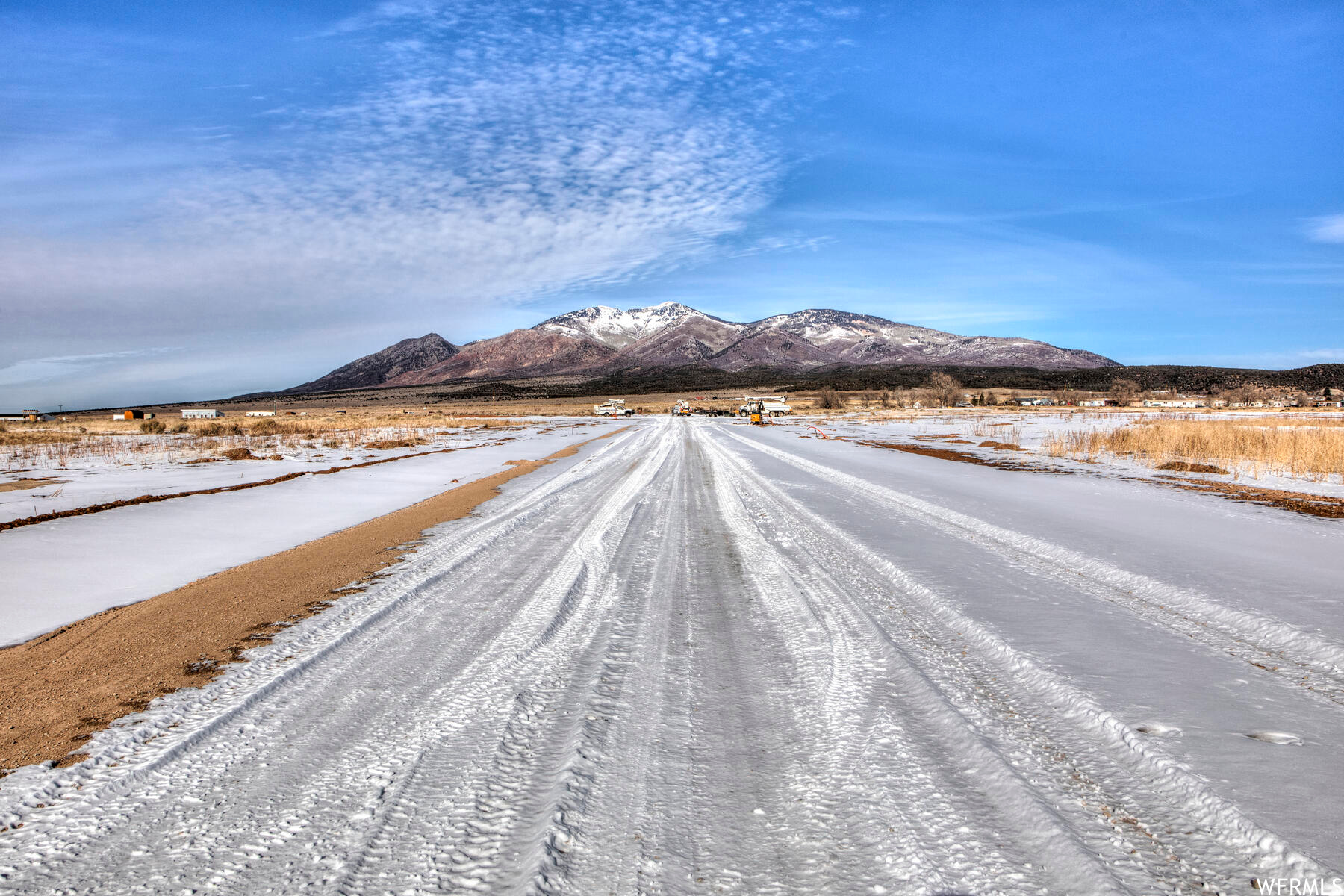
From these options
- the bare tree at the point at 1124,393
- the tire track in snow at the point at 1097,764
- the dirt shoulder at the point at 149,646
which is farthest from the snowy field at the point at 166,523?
the bare tree at the point at 1124,393

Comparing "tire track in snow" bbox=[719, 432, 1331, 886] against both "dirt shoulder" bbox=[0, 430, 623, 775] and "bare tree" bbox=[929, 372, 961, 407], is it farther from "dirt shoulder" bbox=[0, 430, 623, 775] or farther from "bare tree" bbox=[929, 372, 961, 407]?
"bare tree" bbox=[929, 372, 961, 407]

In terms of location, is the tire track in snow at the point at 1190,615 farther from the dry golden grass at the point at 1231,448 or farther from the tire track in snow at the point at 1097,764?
the dry golden grass at the point at 1231,448

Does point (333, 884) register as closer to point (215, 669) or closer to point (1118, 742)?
point (215, 669)

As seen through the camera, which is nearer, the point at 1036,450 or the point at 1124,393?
the point at 1036,450

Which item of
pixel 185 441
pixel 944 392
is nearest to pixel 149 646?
pixel 185 441

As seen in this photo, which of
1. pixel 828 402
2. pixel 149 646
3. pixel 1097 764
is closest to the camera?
pixel 1097 764

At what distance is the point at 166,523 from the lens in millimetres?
9414

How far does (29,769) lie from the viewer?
9.40 ft

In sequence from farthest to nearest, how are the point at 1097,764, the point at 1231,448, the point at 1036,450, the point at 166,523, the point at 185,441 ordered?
the point at 185,441 → the point at 1036,450 → the point at 1231,448 → the point at 166,523 → the point at 1097,764

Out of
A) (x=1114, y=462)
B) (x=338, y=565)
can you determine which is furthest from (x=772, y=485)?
(x=1114, y=462)
